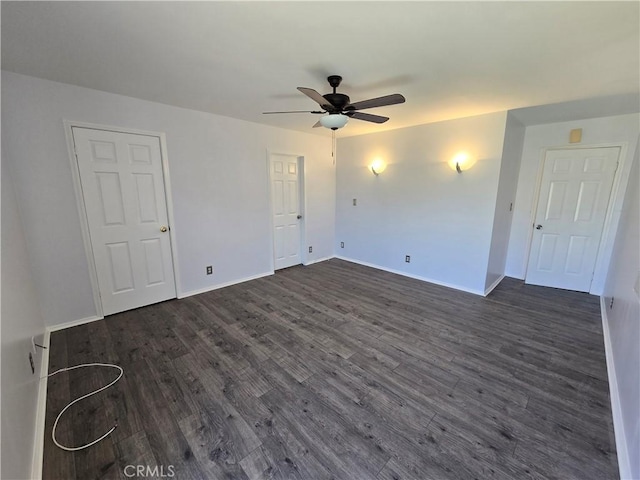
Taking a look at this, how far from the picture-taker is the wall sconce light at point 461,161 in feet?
11.6

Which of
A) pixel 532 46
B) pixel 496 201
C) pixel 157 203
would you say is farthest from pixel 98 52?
pixel 496 201

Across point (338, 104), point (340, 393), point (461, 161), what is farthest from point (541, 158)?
point (340, 393)

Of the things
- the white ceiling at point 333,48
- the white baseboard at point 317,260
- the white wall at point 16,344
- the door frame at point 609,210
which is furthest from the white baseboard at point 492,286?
the white wall at point 16,344

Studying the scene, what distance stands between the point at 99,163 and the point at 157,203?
664 millimetres

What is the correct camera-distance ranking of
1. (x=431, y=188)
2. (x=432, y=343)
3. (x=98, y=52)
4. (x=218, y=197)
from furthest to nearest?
1. (x=431, y=188)
2. (x=218, y=197)
3. (x=432, y=343)
4. (x=98, y=52)

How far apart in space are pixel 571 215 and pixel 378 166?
2904 millimetres

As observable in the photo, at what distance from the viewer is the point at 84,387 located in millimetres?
2002

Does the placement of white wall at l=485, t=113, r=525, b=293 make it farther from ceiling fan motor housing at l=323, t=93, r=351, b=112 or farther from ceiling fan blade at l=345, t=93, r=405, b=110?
ceiling fan motor housing at l=323, t=93, r=351, b=112

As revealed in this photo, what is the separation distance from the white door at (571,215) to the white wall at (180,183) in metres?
3.50

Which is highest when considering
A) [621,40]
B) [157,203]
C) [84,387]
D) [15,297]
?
[621,40]

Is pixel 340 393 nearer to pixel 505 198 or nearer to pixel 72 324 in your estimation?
pixel 72 324

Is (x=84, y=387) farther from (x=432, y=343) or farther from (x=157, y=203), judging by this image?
(x=432, y=343)

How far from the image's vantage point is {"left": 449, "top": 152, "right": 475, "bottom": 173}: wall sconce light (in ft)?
11.6

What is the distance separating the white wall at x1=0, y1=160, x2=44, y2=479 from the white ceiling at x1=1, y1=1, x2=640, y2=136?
127 cm
